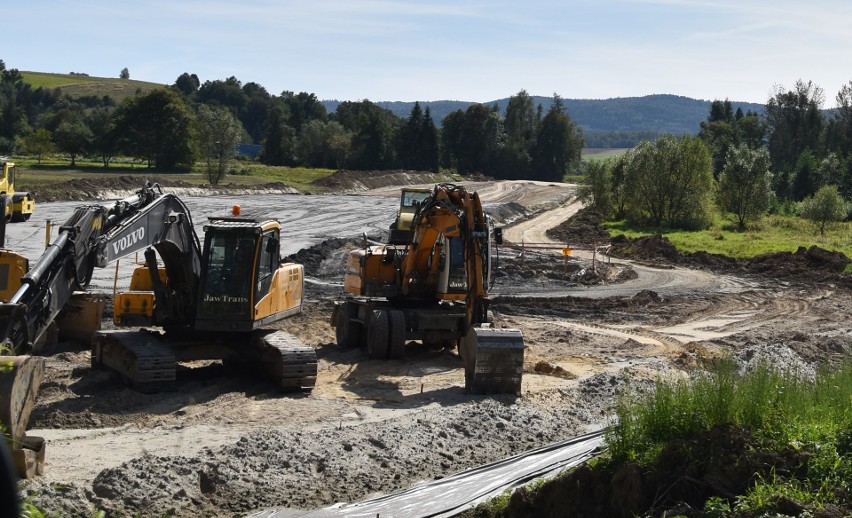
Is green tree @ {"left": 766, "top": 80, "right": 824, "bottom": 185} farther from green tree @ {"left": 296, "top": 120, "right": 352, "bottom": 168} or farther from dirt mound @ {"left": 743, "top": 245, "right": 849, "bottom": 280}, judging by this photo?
dirt mound @ {"left": 743, "top": 245, "right": 849, "bottom": 280}

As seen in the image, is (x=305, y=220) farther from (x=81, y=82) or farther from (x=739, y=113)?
(x=81, y=82)

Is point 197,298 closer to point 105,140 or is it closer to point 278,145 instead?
point 105,140

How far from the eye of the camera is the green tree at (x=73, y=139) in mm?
91625

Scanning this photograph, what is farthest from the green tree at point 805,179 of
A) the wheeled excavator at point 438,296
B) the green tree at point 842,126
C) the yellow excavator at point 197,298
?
the yellow excavator at point 197,298

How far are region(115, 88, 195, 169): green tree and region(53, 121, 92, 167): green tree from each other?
5504 millimetres

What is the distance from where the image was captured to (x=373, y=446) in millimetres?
13672

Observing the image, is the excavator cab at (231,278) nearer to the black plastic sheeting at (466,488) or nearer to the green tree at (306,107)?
the black plastic sheeting at (466,488)

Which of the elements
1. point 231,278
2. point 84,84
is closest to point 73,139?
point 231,278

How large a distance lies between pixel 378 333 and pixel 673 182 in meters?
42.6

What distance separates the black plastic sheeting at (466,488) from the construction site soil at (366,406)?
305 mm

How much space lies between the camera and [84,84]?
179750 millimetres

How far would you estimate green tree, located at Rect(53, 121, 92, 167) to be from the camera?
301 feet

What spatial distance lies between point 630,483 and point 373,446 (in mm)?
4624

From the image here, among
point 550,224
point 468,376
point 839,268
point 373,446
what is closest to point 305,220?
point 550,224
